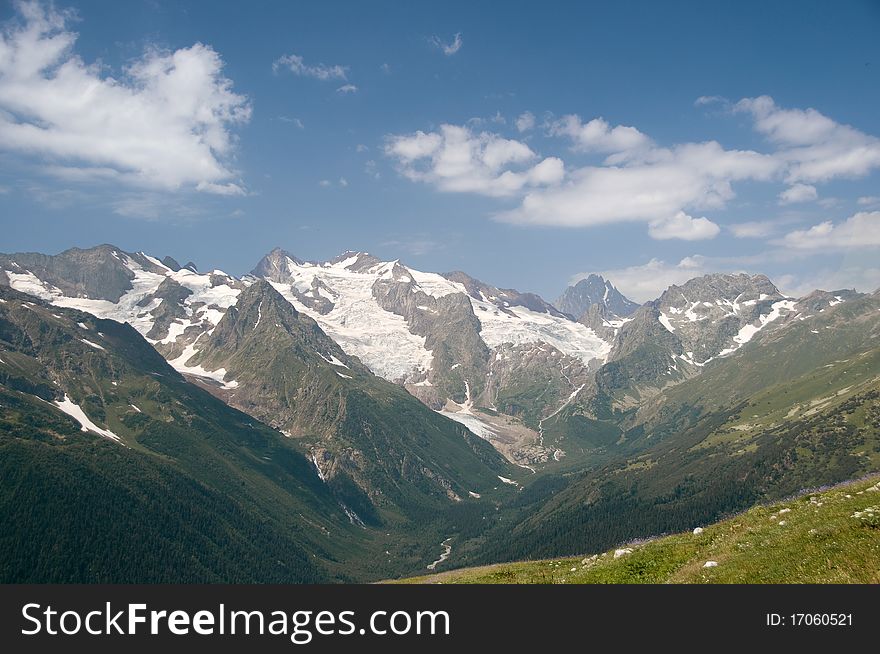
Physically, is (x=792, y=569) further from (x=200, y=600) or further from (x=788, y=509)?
(x=200, y=600)

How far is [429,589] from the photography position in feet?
78.4

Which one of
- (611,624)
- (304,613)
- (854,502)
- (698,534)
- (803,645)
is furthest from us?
(698,534)

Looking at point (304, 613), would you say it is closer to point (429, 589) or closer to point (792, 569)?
point (429, 589)

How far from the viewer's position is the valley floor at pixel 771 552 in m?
24.2

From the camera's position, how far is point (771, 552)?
27875 mm

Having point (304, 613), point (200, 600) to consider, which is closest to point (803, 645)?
point (304, 613)

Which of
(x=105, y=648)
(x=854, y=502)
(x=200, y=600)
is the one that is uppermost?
(x=854, y=502)

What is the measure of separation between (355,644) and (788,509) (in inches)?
1105

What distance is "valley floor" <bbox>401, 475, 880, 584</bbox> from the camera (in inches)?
952

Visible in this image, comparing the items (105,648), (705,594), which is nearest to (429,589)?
(705,594)

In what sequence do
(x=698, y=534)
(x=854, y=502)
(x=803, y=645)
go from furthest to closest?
(x=698, y=534) < (x=854, y=502) < (x=803, y=645)

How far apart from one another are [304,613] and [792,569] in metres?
20.4

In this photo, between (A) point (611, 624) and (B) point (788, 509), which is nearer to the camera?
(A) point (611, 624)

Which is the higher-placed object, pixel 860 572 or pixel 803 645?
pixel 860 572
